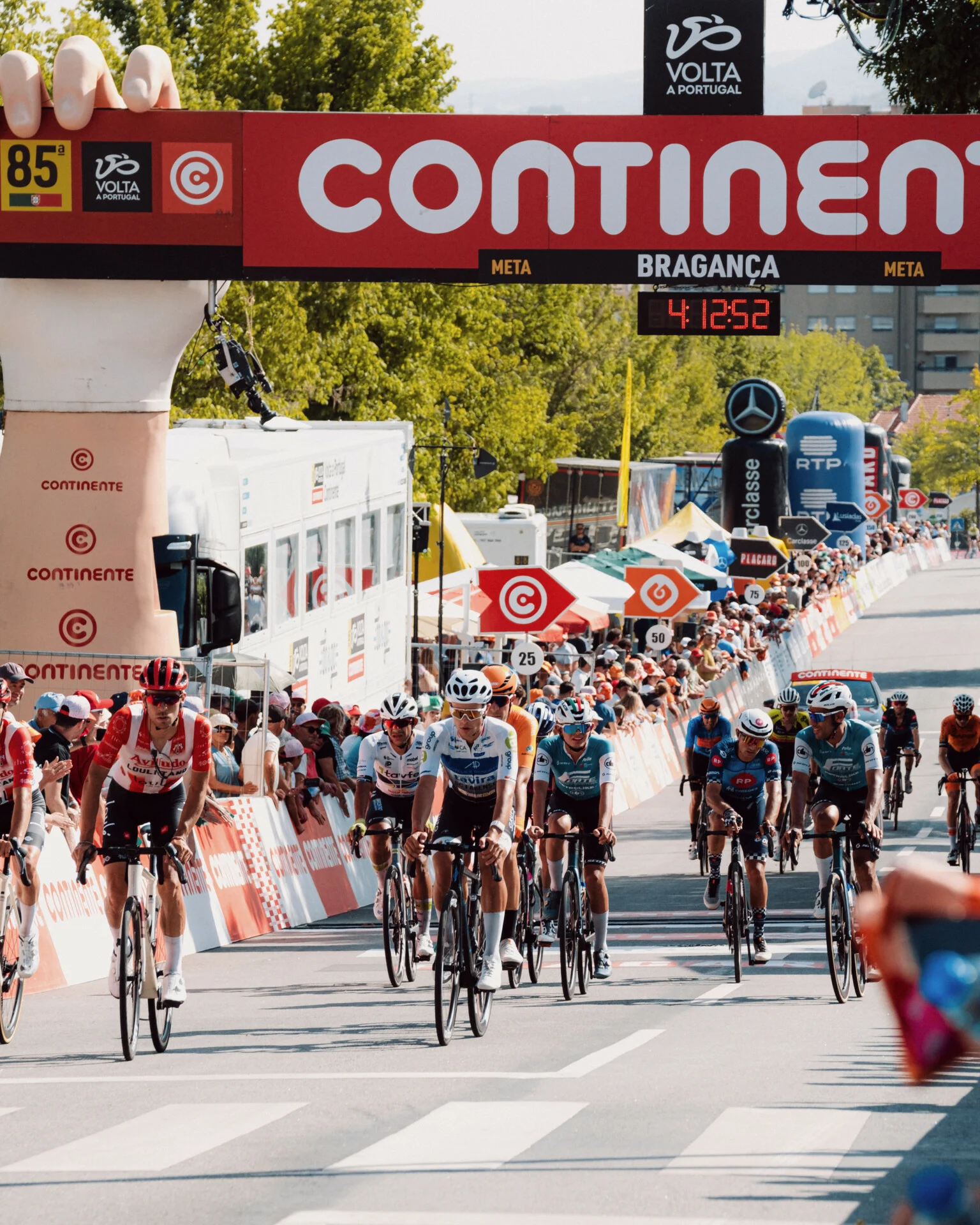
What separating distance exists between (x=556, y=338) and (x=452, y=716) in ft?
162

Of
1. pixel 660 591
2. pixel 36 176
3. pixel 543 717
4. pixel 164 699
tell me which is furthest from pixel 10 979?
pixel 660 591

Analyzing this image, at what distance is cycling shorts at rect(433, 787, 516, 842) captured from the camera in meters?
11.2

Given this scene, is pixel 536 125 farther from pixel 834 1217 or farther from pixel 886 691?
pixel 886 691

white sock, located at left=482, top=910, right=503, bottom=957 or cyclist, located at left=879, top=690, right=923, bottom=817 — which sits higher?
white sock, located at left=482, top=910, right=503, bottom=957

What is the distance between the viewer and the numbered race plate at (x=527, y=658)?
1029 inches

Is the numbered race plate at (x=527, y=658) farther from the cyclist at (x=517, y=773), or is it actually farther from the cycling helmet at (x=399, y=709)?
the cycling helmet at (x=399, y=709)

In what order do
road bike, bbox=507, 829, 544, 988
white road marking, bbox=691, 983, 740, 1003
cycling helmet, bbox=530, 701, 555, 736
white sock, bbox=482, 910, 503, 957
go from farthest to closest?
cycling helmet, bbox=530, 701, 555, 736 < road bike, bbox=507, 829, 544, 988 < white road marking, bbox=691, 983, 740, 1003 < white sock, bbox=482, 910, 503, 957

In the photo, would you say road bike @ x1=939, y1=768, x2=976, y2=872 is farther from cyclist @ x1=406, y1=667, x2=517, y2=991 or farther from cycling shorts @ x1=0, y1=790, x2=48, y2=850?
cycling shorts @ x1=0, y1=790, x2=48, y2=850

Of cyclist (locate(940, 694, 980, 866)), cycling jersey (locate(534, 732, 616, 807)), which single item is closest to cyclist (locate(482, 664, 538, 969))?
cycling jersey (locate(534, 732, 616, 807))

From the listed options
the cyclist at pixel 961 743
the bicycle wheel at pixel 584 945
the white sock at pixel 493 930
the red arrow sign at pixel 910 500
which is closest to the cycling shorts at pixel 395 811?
the bicycle wheel at pixel 584 945

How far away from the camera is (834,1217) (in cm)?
642

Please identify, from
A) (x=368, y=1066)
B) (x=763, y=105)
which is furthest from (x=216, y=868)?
(x=763, y=105)

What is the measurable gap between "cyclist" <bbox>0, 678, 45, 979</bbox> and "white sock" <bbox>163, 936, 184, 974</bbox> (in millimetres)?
877

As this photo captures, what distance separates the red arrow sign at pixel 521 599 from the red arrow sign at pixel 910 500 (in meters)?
80.5
